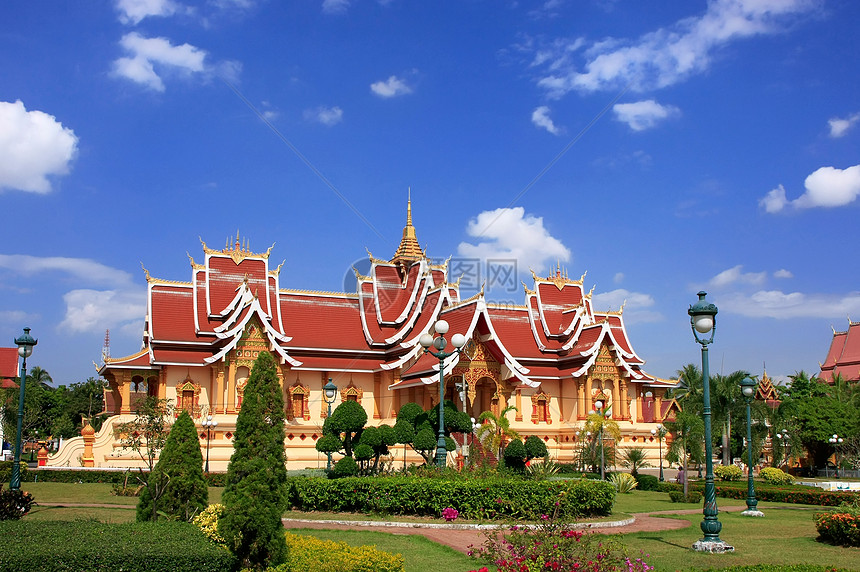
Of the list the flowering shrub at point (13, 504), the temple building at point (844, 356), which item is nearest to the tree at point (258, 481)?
the flowering shrub at point (13, 504)

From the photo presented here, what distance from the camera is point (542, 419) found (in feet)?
111

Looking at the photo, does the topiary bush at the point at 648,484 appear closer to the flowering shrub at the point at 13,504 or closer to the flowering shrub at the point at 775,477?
the flowering shrub at the point at 775,477

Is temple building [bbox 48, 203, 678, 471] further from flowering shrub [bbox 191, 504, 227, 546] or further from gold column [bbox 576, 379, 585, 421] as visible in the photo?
flowering shrub [bbox 191, 504, 227, 546]

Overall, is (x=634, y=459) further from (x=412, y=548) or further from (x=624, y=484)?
(x=412, y=548)

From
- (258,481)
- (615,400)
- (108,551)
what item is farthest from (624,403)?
(108,551)

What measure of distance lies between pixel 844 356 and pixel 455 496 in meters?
50.1

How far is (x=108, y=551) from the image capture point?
7.88 m

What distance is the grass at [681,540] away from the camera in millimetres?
11242

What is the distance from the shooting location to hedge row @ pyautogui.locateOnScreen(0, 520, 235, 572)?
763cm

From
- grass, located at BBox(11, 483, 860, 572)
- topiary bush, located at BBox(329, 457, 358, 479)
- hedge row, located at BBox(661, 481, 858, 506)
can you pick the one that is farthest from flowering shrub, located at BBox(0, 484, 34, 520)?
hedge row, located at BBox(661, 481, 858, 506)

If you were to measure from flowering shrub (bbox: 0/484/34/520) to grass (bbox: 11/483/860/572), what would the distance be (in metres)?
0.39

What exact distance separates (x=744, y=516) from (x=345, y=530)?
32.2 feet

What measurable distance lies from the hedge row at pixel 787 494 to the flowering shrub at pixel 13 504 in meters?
16.9

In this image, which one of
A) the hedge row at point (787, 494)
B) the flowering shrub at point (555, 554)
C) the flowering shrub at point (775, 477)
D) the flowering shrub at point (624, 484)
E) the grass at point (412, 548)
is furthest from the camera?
the flowering shrub at point (775, 477)
